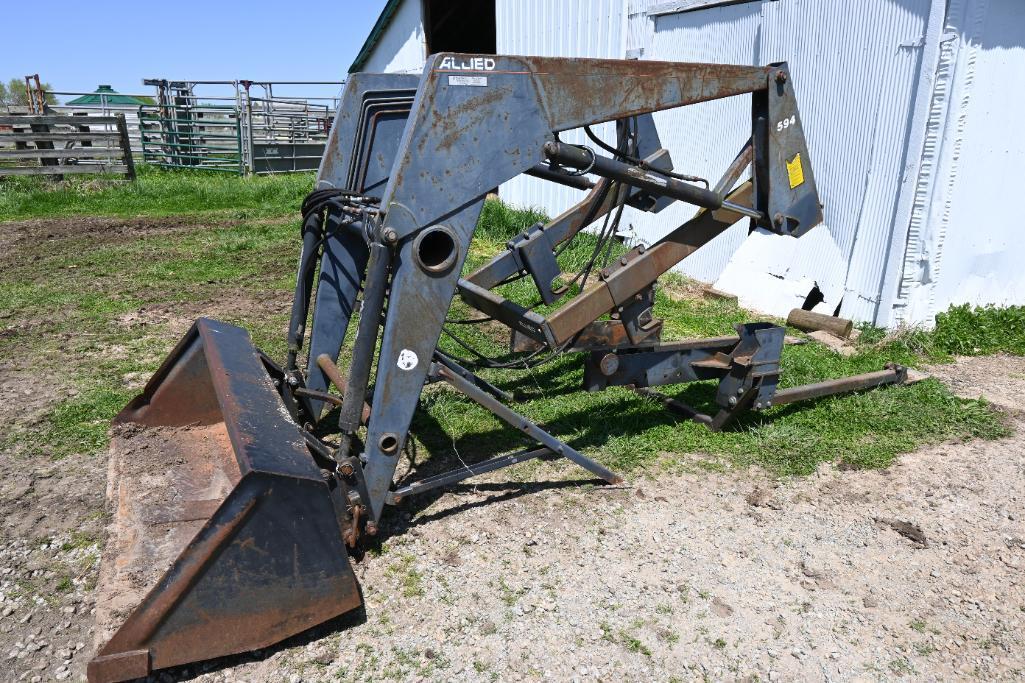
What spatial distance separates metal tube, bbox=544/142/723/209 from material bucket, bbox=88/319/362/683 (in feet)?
5.29

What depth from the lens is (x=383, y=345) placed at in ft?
10.4

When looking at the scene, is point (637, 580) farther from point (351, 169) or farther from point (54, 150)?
point (54, 150)

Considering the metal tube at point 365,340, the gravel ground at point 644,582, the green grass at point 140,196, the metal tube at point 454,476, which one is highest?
the metal tube at point 365,340

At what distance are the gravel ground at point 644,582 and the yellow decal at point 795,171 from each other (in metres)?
1.64

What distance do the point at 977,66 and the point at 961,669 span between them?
16.3 ft

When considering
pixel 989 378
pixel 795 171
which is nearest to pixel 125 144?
pixel 795 171

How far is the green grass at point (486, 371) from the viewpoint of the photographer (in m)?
4.66

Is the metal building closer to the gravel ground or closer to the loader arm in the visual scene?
the gravel ground

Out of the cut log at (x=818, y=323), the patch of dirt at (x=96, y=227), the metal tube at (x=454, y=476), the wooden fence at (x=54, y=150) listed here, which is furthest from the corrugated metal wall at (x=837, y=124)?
the wooden fence at (x=54, y=150)

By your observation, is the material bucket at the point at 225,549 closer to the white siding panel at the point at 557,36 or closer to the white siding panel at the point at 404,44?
the white siding panel at the point at 557,36

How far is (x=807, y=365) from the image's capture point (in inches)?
232

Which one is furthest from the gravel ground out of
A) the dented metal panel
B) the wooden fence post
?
the wooden fence post

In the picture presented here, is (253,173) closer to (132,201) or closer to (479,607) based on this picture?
(132,201)

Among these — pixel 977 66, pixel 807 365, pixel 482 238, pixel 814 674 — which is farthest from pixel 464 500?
pixel 482 238
